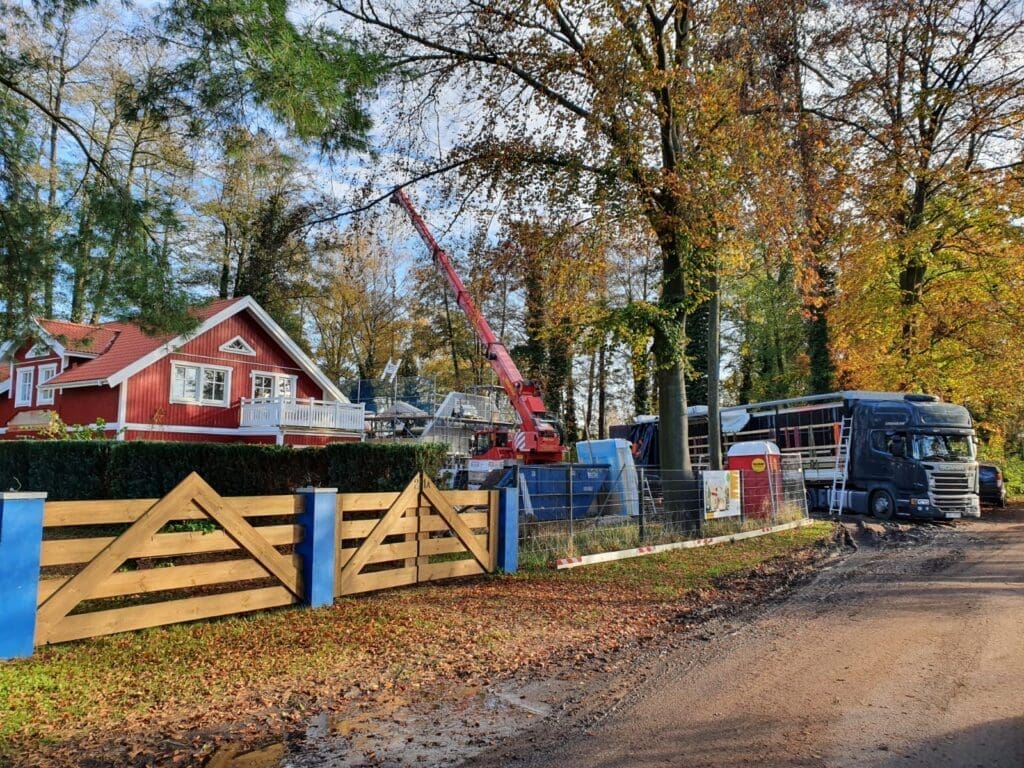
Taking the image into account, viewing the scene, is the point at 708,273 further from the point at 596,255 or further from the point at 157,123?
the point at 157,123

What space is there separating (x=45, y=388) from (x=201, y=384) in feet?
19.8

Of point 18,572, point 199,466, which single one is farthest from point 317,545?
point 199,466

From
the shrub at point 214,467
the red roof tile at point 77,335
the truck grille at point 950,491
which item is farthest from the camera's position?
the truck grille at point 950,491

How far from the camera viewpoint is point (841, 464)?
2173 centimetres

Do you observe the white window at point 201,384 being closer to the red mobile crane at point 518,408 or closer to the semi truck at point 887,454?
the red mobile crane at point 518,408

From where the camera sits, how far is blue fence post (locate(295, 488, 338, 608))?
7145 millimetres

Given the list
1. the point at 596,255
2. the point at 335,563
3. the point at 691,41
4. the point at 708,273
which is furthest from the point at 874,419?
the point at 335,563

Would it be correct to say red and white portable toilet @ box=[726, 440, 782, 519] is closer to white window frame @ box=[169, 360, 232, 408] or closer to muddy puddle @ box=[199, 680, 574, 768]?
muddy puddle @ box=[199, 680, 574, 768]

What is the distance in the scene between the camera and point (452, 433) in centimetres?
3250

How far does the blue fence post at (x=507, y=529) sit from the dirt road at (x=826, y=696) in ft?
10.1

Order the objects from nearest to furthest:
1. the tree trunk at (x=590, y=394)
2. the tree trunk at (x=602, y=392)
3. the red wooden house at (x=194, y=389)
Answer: the red wooden house at (x=194, y=389)
the tree trunk at (x=602, y=392)
the tree trunk at (x=590, y=394)

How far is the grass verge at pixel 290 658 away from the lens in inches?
173

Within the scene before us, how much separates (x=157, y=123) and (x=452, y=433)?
24.7 meters

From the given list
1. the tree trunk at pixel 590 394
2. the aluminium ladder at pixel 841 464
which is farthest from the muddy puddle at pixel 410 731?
the tree trunk at pixel 590 394
